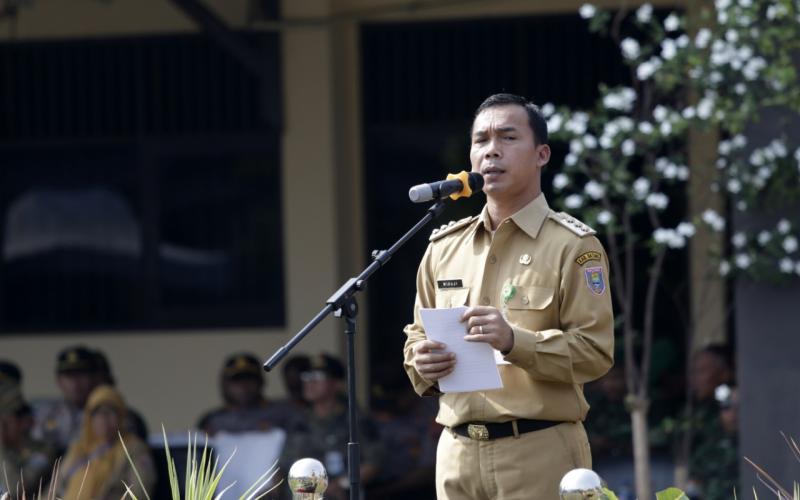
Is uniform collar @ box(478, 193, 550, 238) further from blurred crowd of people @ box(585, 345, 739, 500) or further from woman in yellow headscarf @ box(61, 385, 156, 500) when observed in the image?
woman in yellow headscarf @ box(61, 385, 156, 500)

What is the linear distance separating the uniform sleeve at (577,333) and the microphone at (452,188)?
30 centimetres

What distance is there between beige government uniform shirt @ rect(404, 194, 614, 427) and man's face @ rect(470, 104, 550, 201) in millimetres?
66

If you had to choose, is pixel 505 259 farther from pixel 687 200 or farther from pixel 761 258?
pixel 687 200

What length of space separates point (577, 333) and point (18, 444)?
5.43 m

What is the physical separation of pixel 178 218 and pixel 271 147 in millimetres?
733

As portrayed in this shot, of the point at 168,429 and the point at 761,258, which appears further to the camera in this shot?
the point at 168,429

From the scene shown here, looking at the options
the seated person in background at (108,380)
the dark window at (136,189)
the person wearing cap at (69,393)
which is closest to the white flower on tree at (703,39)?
the dark window at (136,189)

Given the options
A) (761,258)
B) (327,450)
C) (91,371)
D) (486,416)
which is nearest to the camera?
(486,416)

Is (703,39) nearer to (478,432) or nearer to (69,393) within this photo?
(478,432)

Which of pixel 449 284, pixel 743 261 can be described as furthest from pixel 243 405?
pixel 449 284

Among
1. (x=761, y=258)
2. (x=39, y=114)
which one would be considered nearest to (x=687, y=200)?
(x=761, y=258)

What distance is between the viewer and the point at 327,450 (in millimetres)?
7766

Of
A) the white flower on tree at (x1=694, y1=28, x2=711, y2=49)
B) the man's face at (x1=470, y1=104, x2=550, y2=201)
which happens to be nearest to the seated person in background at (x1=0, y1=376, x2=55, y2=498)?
the white flower on tree at (x1=694, y1=28, x2=711, y2=49)

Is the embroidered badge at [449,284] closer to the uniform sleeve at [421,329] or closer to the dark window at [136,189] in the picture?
the uniform sleeve at [421,329]
